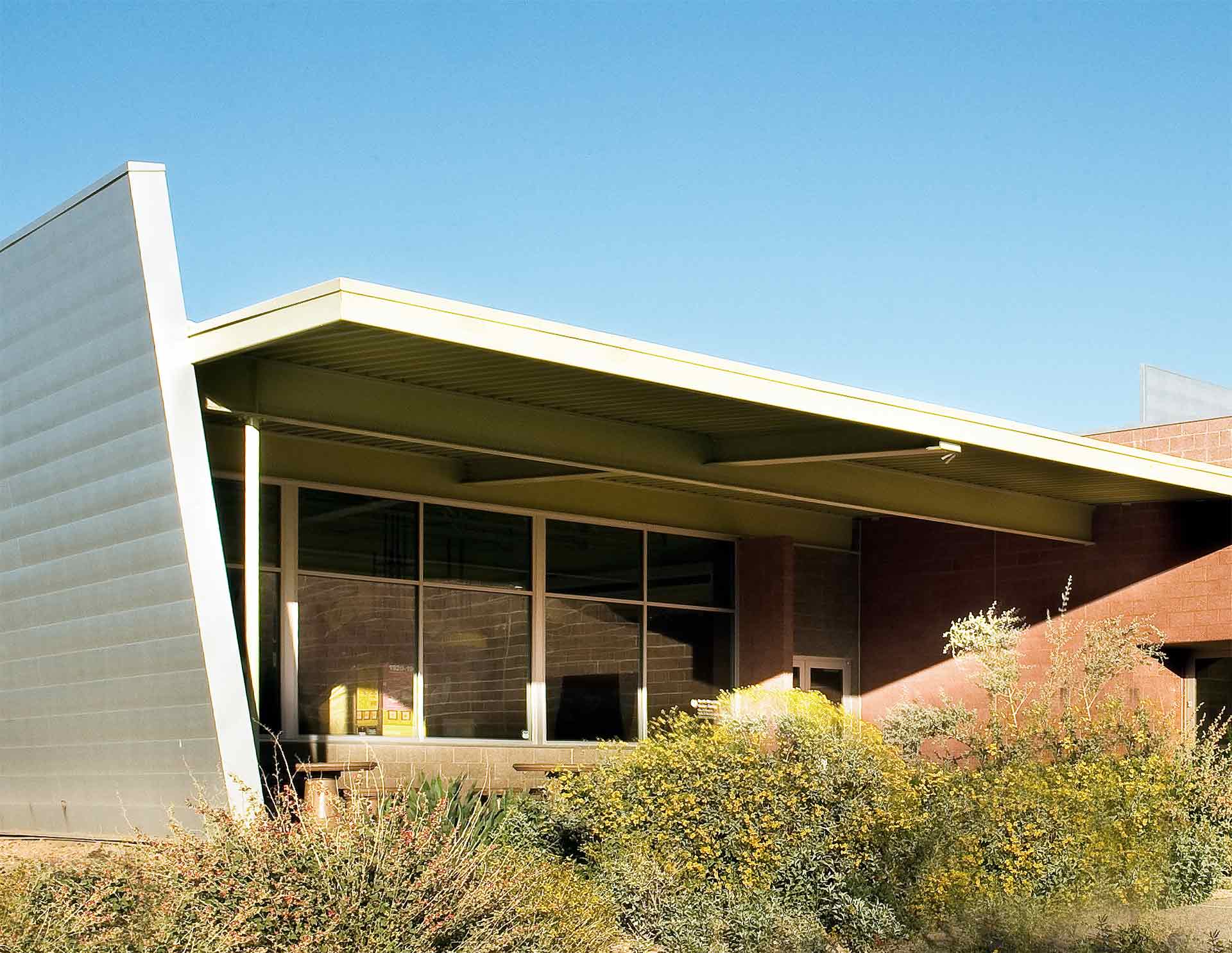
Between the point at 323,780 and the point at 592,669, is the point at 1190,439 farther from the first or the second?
the point at 323,780

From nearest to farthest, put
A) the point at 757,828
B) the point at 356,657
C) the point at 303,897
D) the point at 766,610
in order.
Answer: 1. the point at 303,897
2. the point at 757,828
3. the point at 356,657
4. the point at 766,610

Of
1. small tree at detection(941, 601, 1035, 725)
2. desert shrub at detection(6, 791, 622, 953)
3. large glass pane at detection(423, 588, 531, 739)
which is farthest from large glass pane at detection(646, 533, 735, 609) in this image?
desert shrub at detection(6, 791, 622, 953)

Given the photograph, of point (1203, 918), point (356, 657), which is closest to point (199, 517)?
point (356, 657)

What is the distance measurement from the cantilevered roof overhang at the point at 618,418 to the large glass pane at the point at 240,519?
83cm

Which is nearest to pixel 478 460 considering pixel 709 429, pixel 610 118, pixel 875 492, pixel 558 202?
pixel 709 429

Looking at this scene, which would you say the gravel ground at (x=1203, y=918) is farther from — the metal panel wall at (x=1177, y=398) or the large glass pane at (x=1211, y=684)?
the metal panel wall at (x=1177, y=398)

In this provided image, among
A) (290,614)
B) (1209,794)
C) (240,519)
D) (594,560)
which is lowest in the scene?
(1209,794)

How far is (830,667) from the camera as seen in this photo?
22875 mm

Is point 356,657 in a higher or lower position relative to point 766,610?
lower

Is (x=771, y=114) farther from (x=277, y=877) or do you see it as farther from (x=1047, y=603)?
(x=277, y=877)

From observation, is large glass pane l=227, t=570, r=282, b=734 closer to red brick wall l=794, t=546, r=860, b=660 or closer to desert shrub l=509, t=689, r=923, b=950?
desert shrub l=509, t=689, r=923, b=950

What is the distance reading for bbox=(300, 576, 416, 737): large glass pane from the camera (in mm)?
16625

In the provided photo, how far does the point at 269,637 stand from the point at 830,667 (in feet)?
31.2

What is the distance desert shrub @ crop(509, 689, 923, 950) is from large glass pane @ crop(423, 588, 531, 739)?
521 centimetres
